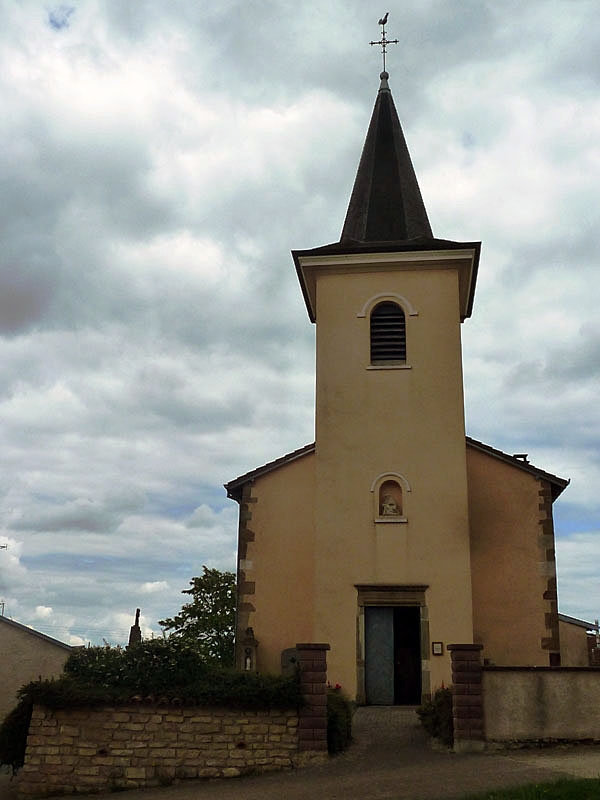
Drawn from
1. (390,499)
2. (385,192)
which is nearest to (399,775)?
(390,499)

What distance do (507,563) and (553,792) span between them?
997cm

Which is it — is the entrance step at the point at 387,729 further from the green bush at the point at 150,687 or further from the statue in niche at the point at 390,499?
the statue in niche at the point at 390,499

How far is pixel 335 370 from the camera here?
18938mm

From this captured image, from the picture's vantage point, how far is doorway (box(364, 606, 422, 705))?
17.3 m

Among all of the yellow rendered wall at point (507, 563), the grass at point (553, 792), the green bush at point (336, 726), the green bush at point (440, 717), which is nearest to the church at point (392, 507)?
the yellow rendered wall at point (507, 563)

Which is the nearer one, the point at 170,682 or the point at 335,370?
the point at 170,682

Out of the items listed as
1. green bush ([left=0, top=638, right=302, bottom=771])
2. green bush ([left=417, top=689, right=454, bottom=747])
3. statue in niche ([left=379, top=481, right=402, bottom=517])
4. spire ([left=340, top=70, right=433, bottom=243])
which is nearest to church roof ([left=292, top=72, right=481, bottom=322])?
spire ([left=340, top=70, right=433, bottom=243])

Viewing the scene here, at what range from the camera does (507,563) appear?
62.8 ft

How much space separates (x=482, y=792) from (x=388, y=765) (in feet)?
8.18

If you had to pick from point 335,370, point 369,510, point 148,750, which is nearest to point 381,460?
point 369,510

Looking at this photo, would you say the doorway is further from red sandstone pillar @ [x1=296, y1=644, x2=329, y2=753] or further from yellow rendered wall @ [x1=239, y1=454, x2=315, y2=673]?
red sandstone pillar @ [x1=296, y1=644, x2=329, y2=753]

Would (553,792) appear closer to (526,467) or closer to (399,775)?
(399,775)

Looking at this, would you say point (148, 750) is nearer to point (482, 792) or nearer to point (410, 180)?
point (482, 792)

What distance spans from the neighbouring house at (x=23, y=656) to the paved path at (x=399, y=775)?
7.53 m
